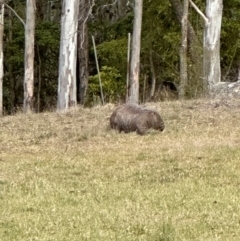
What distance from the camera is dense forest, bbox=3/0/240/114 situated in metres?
30.2

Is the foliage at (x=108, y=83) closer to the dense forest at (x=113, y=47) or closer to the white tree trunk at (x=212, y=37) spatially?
the dense forest at (x=113, y=47)

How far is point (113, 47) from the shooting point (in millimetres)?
31750

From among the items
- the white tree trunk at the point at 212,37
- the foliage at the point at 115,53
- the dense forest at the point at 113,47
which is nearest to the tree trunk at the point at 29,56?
the dense forest at the point at 113,47

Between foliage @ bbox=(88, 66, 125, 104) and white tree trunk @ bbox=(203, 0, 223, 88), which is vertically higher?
white tree trunk @ bbox=(203, 0, 223, 88)

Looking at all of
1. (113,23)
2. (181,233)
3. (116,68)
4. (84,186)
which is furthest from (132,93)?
(181,233)

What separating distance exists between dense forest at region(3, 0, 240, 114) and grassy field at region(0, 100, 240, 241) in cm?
1314

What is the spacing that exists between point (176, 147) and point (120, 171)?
78.7 inches

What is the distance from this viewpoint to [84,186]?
9.45m

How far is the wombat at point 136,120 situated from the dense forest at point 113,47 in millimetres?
12777

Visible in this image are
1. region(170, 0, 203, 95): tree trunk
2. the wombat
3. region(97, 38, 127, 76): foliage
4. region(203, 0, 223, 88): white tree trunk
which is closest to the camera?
the wombat

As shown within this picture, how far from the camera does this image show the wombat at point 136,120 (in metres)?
13.9

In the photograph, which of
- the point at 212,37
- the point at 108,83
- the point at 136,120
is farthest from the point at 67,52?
the point at 108,83

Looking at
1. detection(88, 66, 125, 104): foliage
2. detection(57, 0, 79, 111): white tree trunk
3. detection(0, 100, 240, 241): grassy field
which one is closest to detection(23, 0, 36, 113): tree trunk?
detection(57, 0, 79, 111): white tree trunk

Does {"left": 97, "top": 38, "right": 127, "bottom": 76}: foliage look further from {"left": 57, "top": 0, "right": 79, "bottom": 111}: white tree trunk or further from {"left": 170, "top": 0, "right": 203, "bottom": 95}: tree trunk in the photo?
{"left": 57, "top": 0, "right": 79, "bottom": 111}: white tree trunk
